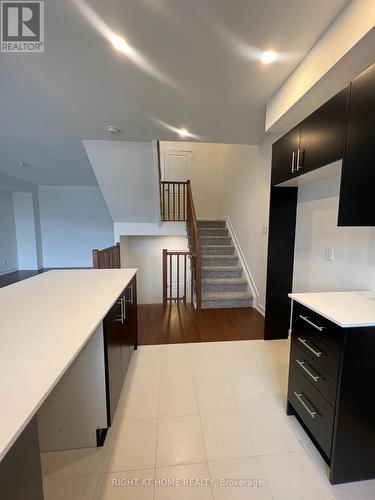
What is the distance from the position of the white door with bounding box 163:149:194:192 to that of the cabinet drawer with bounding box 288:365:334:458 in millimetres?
5590

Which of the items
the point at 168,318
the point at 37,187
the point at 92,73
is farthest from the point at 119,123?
the point at 37,187

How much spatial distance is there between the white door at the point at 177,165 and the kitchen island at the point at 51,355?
464 cm

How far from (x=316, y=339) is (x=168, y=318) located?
7.66ft

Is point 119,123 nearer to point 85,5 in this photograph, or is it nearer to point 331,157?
point 85,5

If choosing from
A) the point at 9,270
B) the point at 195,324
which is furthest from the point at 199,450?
the point at 9,270

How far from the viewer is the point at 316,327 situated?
1292mm

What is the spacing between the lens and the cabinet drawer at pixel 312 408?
1.19 metres

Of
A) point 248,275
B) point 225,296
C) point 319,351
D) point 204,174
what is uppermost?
point 204,174

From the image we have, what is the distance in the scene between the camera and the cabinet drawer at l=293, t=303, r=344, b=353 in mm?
1139

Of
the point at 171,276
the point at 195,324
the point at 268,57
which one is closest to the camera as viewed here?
the point at 268,57

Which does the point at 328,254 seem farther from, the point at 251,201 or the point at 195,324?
the point at 251,201

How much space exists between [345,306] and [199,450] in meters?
1.27

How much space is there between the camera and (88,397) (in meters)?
1.31

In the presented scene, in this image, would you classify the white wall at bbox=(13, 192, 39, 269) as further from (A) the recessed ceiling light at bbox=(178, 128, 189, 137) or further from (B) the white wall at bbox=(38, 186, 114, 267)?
(A) the recessed ceiling light at bbox=(178, 128, 189, 137)
